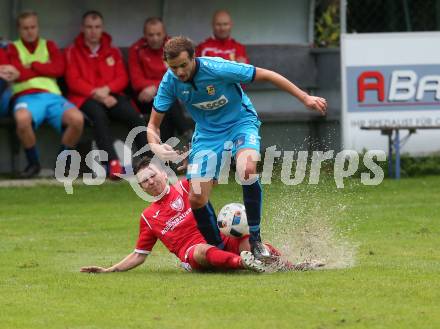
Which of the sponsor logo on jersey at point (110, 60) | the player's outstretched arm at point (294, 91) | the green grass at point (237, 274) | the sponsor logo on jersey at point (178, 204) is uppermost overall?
the sponsor logo on jersey at point (110, 60)

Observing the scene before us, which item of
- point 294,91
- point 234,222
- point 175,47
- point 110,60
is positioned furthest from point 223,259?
point 110,60

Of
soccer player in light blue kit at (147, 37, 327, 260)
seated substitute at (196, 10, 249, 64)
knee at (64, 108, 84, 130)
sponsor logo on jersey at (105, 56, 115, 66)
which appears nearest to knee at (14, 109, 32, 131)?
knee at (64, 108, 84, 130)

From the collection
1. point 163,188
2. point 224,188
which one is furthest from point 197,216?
point 224,188

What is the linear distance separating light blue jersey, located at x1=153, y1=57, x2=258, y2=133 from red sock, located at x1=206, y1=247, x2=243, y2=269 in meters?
1.13

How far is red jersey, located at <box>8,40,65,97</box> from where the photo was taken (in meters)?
15.9

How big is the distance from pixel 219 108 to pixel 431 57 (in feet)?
26.3

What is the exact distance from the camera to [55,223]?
12.8m

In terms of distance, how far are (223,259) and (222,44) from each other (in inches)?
321

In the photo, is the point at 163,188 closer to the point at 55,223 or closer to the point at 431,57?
the point at 55,223

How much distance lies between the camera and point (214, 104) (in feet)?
31.0

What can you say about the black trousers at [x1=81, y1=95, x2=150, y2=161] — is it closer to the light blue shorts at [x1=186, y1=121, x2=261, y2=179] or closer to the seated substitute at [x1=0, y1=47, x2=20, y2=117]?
the seated substitute at [x1=0, y1=47, x2=20, y2=117]

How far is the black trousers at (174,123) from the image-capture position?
634 inches

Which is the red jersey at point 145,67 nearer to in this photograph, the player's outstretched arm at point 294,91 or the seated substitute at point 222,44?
the seated substitute at point 222,44

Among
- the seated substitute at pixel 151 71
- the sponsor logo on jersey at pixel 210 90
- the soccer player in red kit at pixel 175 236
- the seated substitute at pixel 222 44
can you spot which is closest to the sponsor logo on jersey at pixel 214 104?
the sponsor logo on jersey at pixel 210 90
